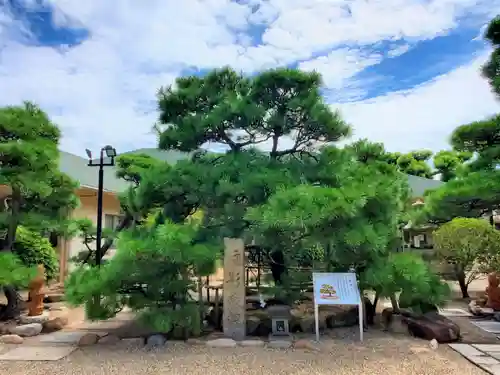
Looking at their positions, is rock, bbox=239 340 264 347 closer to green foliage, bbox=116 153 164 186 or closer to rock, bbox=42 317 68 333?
rock, bbox=42 317 68 333

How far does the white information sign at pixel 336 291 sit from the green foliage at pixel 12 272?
3935mm

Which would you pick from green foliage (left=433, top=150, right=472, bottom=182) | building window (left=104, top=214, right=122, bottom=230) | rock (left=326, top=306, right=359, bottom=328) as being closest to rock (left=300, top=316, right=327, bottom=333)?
rock (left=326, top=306, right=359, bottom=328)

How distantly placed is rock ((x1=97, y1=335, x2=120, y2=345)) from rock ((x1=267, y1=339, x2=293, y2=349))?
198 cm

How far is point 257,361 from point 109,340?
80.7 inches

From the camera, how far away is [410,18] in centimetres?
629

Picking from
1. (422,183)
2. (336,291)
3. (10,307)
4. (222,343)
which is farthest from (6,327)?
(422,183)

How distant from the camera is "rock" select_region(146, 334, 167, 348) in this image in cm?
504

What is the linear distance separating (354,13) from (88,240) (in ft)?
23.3

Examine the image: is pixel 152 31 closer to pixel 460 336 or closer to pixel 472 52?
pixel 472 52

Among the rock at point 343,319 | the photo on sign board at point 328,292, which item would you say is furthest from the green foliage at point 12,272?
the rock at point 343,319

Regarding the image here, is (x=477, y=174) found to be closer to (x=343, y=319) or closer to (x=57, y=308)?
(x=343, y=319)

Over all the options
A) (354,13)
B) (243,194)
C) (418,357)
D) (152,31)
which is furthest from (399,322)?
(152,31)

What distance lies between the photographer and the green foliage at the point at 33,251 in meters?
6.58

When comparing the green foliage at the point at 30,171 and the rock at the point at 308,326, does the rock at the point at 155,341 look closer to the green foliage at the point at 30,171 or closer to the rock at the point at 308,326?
the rock at the point at 308,326
